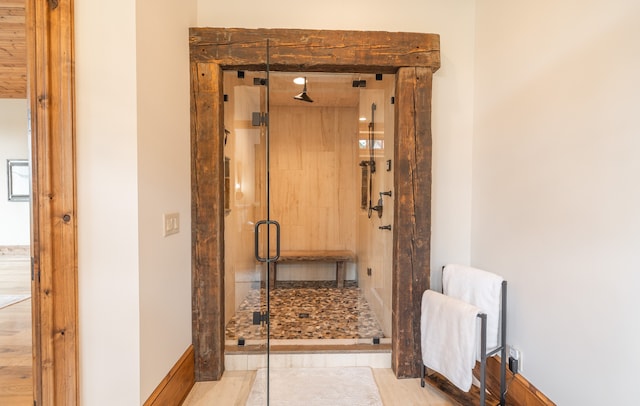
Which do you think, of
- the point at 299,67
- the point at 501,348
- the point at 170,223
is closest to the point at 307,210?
the point at 299,67

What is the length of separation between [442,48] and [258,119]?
155 centimetres

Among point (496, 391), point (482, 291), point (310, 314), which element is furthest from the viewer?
point (310, 314)

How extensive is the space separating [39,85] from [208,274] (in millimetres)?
1390

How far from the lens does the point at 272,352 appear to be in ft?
7.61

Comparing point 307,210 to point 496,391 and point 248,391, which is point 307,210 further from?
point 496,391

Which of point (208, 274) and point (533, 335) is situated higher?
point (208, 274)

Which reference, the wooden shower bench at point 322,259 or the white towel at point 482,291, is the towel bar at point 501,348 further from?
the wooden shower bench at point 322,259

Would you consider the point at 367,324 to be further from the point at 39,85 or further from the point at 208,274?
the point at 39,85

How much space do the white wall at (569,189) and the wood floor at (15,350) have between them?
10.1ft

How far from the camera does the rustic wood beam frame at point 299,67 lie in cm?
210

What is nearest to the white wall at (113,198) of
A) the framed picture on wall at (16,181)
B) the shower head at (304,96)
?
the shower head at (304,96)

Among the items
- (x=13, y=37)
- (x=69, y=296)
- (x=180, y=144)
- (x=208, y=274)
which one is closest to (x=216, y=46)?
(x=180, y=144)

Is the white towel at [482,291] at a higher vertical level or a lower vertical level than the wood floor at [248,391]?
higher

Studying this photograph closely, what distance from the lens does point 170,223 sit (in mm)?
1778
